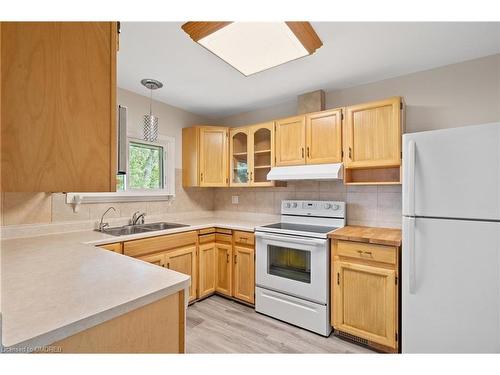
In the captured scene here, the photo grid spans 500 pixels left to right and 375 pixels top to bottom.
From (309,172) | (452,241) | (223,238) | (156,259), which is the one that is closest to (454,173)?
(452,241)

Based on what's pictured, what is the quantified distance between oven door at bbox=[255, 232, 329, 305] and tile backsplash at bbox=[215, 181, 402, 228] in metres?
0.66

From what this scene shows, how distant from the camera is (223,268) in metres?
2.83

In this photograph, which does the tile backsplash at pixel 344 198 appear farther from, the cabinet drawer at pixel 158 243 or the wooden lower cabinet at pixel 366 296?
the cabinet drawer at pixel 158 243

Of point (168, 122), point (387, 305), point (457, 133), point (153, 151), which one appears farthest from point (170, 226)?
point (457, 133)

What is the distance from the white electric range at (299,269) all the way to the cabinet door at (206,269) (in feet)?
1.95

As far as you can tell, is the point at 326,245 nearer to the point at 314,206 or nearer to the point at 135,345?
the point at 314,206

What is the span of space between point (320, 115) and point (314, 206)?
3.12 ft

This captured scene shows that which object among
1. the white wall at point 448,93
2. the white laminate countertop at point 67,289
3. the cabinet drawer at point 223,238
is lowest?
the cabinet drawer at point 223,238

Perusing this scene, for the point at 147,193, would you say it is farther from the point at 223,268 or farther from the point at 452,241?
the point at 452,241

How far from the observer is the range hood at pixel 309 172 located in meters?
2.31

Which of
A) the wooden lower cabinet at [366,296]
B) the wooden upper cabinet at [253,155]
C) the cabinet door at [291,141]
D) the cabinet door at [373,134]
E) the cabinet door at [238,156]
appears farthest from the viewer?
the cabinet door at [238,156]

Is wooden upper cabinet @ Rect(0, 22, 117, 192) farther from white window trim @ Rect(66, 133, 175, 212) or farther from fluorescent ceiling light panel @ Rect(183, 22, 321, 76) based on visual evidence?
white window trim @ Rect(66, 133, 175, 212)

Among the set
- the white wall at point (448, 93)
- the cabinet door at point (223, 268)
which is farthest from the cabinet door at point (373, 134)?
the cabinet door at point (223, 268)

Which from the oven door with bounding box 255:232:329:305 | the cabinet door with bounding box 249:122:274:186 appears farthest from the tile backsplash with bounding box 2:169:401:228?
the oven door with bounding box 255:232:329:305
